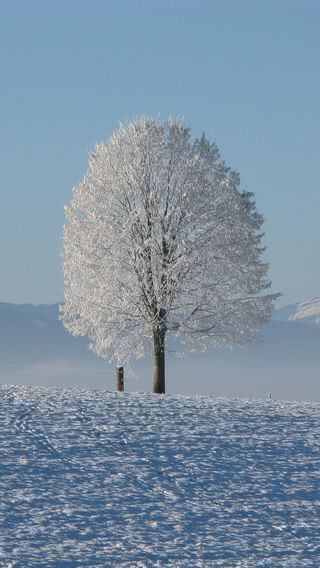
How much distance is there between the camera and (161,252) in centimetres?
3675

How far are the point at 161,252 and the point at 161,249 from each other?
0.16 metres

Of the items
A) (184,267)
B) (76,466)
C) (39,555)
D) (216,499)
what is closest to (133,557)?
(39,555)

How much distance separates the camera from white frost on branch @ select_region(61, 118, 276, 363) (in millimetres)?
36938

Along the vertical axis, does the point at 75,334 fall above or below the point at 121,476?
above

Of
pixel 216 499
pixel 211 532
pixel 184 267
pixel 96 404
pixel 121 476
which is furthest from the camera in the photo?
pixel 184 267

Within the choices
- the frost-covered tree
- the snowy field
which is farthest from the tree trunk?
the snowy field

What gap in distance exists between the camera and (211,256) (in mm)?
37000

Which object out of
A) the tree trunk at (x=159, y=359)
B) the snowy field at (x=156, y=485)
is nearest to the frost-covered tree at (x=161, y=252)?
the tree trunk at (x=159, y=359)

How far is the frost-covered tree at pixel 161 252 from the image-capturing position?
1454 inches

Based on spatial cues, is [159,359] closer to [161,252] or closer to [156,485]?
[161,252]

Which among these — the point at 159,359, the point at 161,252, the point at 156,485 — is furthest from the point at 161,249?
the point at 156,485

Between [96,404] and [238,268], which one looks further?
[238,268]

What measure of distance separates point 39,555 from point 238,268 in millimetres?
23474

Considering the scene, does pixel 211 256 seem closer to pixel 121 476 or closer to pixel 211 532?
pixel 121 476
